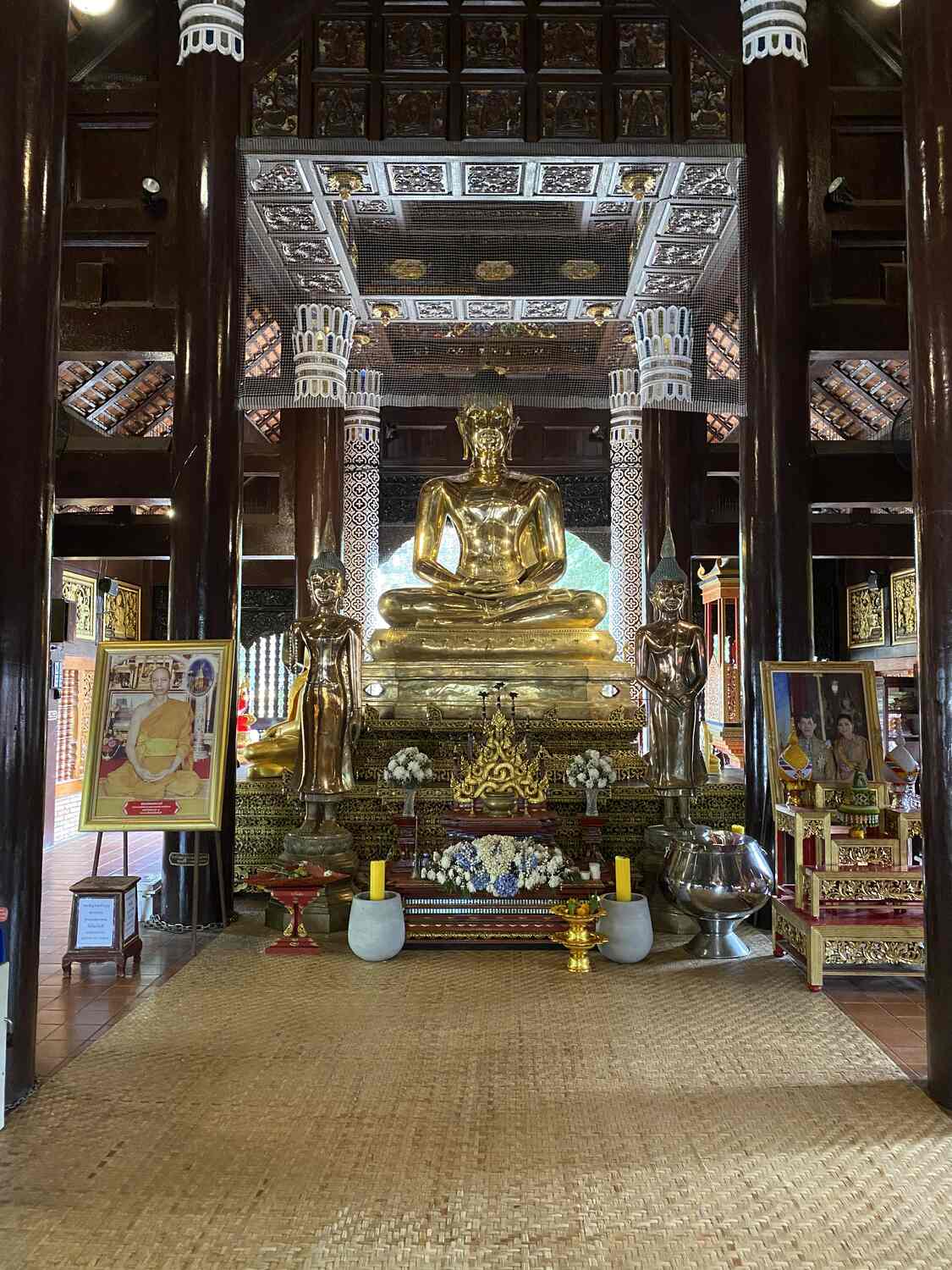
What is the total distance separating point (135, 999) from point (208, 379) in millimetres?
3517

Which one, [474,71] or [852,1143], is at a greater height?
[474,71]

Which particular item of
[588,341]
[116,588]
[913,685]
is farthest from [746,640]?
[116,588]

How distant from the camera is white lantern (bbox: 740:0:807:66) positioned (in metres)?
6.42

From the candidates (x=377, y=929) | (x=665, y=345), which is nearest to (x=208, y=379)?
(x=377, y=929)

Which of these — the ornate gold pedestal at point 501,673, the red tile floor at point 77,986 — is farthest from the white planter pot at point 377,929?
the ornate gold pedestal at point 501,673

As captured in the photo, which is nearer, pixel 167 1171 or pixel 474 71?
pixel 167 1171

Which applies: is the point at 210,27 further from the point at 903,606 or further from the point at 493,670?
the point at 903,606

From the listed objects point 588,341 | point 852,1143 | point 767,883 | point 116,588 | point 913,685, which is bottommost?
point 852,1143

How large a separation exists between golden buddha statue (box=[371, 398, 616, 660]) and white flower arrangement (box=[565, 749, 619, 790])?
140cm

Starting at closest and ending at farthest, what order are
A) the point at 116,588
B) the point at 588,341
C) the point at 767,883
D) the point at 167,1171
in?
the point at 167,1171
the point at 767,883
the point at 588,341
the point at 116,588

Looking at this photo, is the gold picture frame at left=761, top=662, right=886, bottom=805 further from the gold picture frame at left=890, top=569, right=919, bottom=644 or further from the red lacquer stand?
the gold picture frame at left=890, top=569, right=919, bottom=644

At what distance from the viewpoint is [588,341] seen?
10797mm

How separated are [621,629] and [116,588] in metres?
6.59

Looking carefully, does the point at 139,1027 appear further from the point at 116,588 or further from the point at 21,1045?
the point at 116,588
